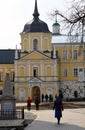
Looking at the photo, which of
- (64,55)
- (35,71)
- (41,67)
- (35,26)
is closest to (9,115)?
(41,67)

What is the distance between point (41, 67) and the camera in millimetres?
76438

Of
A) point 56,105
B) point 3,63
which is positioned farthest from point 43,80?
point 56,105

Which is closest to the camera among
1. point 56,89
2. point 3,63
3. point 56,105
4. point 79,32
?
point 79,32

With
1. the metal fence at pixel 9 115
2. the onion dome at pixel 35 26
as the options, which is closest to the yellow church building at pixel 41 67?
the onion dome at pixel 35 26

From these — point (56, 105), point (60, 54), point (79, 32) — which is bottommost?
point (56, 105)

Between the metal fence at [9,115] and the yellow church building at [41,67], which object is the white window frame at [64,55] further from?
the metal fence at [9,115]

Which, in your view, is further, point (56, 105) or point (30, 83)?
point (30, 83)

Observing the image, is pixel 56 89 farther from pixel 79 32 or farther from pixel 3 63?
pixel 79 32

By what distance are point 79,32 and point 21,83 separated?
53.2m

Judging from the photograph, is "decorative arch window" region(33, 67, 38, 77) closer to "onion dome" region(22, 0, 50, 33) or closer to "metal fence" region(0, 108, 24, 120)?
"onion dome" region(22, 0, 50, 33)

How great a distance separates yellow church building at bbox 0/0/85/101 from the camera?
75.7 metres

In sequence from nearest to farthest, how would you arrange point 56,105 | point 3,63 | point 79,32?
point 79,32 → point 56,105 → point 3,63

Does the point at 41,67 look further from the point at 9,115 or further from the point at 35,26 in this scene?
the point at 9,115

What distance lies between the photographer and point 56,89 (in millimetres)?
75562
